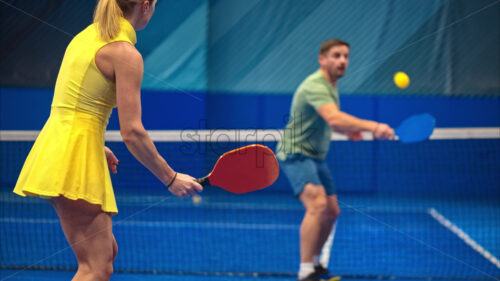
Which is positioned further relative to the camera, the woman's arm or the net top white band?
the net top white band

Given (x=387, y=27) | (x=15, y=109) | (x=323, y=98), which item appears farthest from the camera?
(x=15, y=109)

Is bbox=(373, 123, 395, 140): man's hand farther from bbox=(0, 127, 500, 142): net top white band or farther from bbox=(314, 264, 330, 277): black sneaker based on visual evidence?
bbox=(0, 127, 500, 142): net top white band

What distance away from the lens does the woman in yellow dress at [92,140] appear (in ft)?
7.16

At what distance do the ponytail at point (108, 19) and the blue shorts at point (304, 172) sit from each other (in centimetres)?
222

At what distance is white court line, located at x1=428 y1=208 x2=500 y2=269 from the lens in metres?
5.25

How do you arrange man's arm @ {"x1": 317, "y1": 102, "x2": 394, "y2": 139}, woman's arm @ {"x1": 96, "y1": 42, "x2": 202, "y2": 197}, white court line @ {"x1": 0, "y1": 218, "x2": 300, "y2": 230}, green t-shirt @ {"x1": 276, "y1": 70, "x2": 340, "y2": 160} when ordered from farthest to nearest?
white court line @ {"x1": 0, "y1": 218, "x2": 300, "y2": 230}
green t-shirt @ {"x1": 276, "y1": 70, "x2": 340, "y2": 160}
man's arm @ {"x1": 317, "y1": 102, "x2": 394, "y2": 139}
woman's arm @ {"x1": 96, "y1": 42, "x2": 202, "y2": 197}

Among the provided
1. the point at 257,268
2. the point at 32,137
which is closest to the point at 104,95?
the point at 257,268

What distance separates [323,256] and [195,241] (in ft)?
4.39

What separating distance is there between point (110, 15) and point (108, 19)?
0.02 meters

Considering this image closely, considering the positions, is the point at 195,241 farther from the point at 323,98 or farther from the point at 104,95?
the point at 104,95

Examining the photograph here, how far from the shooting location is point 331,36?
235 inches

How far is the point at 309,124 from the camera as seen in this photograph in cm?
436

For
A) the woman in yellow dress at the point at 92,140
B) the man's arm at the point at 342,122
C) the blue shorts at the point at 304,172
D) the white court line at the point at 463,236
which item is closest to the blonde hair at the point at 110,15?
the woman in yellow dress at the point at 92,140

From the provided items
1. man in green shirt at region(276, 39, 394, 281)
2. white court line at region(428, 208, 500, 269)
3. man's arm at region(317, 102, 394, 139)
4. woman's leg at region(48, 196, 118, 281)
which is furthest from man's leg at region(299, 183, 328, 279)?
woman's leg at region(48, 196, 118, 281)
